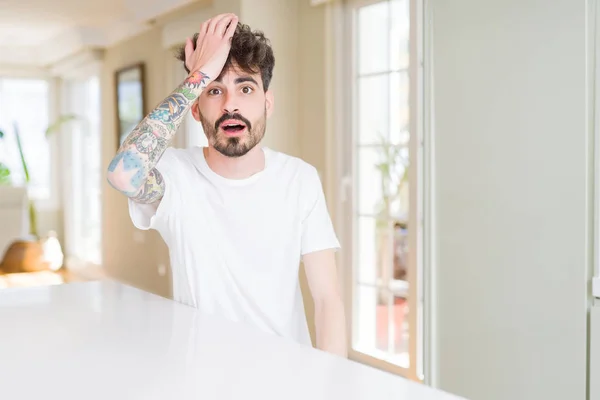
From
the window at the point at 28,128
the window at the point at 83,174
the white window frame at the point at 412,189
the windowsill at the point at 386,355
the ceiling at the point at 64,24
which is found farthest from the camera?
the window at the point at 28,128

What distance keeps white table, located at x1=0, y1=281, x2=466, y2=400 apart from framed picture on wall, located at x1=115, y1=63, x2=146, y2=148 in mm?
4578

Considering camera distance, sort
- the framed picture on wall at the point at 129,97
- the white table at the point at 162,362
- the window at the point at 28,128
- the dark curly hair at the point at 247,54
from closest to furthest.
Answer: the white table at the point at 162,362 < the dark curly hair at the point at 247,54 < the framed picture on wall at the point at 129,97 < the window at the point at 28,128

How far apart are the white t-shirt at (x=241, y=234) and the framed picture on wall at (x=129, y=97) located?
4.24 metres

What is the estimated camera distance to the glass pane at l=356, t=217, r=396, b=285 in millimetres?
3598

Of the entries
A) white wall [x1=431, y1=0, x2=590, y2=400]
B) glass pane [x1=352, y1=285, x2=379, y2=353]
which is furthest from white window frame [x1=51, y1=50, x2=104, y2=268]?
white wall [x1=431, y1=0, x2=590, y2=400]

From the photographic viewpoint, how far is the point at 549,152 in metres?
1.86

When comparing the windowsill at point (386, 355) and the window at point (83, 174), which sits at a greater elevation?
the window at point (83, 174)

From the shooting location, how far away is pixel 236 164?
5.40 feet

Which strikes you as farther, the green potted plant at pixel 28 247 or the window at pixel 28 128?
the window at pixel 28 128

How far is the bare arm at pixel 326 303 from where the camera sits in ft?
5.24

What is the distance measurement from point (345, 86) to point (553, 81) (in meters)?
1.95

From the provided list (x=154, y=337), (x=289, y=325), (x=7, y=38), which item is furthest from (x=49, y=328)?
(x=7, y=38)

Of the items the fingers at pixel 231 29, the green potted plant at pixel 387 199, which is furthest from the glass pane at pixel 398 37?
the fingers at pixel 231 29

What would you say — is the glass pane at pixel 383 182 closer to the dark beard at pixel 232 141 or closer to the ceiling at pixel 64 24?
the ceiling at pixel 64 24
